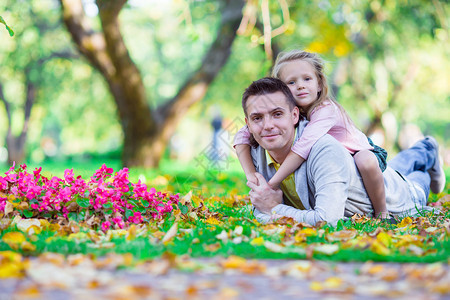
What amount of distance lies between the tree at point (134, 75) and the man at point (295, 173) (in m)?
5.96

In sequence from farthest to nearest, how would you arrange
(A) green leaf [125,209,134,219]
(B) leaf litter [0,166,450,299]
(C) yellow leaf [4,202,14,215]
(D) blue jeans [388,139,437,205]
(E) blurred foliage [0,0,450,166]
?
(E) blurred foliage [0,0,450,166], (D) blue jeans [388,139,437,205], (A) green leaf [125,209,134,219], (C) yellow leaf [4,202,14,215], (B) leaf litter [0,166,450,299]

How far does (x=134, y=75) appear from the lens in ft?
33.8

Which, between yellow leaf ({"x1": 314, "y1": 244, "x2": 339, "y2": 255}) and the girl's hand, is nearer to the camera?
yellow leaf ({"x1": 314, "y1": 244, "x2": 339, "y2": 255})

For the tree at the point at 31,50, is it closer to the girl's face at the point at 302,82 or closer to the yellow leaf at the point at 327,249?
the girl's face at the point at 302,82

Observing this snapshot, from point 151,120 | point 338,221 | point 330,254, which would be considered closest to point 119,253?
point 330,254

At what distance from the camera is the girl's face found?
4.18 meters

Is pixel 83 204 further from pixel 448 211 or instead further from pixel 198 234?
pixel 448 211

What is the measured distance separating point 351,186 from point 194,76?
7723 millimetres

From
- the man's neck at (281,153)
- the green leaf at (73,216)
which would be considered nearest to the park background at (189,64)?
the man's neck at (281,153)

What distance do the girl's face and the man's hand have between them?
2.55 feet

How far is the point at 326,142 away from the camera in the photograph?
147 inches

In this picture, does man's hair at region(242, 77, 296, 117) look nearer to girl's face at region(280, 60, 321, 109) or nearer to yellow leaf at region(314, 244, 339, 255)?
girl's face at region(280, 60, 321, 109)

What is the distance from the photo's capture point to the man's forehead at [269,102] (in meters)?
3.81

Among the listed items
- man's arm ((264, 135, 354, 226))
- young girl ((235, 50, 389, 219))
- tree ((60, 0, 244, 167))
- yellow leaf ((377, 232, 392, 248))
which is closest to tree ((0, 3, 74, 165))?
tree ((60, 0, 244, 167))
